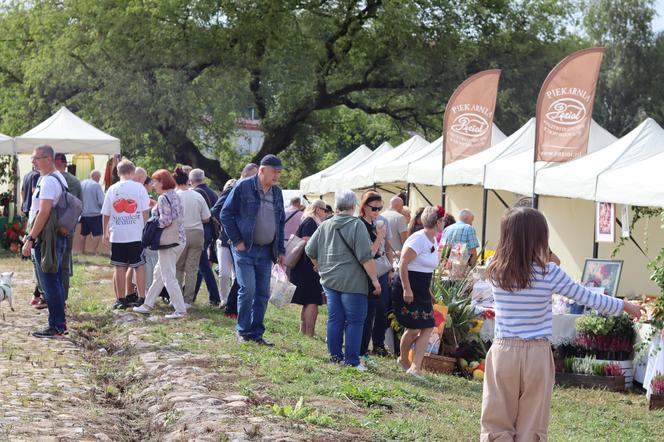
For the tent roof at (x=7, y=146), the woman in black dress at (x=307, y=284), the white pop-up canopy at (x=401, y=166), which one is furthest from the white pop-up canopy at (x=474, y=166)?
the tent roof at (x=7, y=146)

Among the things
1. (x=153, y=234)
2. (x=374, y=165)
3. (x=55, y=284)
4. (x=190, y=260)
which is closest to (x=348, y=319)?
(x=55, y=284)

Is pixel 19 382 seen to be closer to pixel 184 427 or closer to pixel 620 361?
pixel 184 427

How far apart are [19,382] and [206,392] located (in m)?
1.54

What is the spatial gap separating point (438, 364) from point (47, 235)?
13.0 ft

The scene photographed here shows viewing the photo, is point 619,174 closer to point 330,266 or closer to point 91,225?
point 330,266

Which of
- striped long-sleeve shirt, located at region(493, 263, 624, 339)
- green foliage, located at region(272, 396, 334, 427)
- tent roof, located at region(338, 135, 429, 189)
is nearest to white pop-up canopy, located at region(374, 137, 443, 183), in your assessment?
tent roof, located at region(338, 135, 429, 189)

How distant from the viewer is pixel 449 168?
1947cm

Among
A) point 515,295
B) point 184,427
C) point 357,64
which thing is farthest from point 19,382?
point 357,64

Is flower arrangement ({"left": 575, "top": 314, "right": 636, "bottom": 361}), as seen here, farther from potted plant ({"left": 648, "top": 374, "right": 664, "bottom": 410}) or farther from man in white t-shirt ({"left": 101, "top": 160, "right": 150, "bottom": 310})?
man in white t-shirt ({"left": 101, "top": 160, "right": 150, "bottom": 310})

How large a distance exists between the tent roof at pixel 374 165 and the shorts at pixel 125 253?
1227 cm

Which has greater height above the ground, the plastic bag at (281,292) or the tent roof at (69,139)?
the tent roof at (69,139)

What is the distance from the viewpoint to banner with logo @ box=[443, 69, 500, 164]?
1923 centimetres

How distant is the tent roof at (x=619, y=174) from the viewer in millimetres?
12977

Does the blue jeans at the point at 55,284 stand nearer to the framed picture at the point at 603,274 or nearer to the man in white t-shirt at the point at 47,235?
the man in white t-shirt at the point at 47,235
